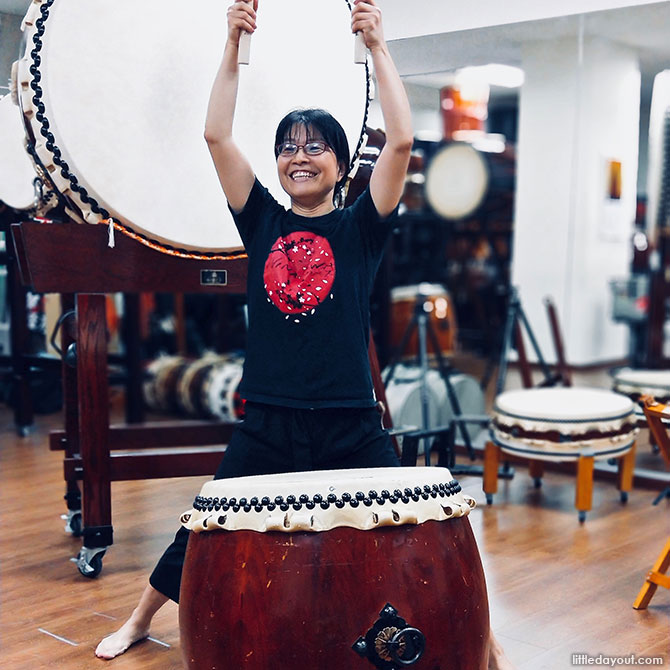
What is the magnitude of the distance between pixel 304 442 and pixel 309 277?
0.95 ft

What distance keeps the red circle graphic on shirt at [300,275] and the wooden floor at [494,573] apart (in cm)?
81

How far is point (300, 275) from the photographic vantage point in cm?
169

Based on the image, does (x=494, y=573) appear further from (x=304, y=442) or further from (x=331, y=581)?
(x=331, y=581)

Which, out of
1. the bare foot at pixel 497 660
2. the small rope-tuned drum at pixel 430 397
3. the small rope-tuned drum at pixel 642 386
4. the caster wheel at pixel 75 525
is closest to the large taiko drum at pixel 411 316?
the small rope-tuned drum at pixel 430 397

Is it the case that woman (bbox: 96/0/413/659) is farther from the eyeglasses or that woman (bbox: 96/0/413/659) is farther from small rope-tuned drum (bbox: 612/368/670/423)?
small rope-tuned drum (bbox: 612/368/670/423)

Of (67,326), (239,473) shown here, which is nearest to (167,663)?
(239,473)

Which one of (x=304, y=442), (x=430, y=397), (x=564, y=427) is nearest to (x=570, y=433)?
(x=564, y=427)

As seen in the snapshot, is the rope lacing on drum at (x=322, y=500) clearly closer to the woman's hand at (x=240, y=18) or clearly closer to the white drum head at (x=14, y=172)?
the woman's hand at (x=240, y=18)

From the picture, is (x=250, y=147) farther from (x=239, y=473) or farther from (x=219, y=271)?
(x=239, y=473)

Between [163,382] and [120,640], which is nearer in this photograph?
[120,640]

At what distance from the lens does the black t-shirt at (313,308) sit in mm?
1688

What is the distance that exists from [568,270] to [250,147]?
2914 mm

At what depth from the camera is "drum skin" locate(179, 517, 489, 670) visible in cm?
140

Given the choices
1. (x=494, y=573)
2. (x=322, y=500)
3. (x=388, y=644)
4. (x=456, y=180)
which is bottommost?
(x=494, y=573)
